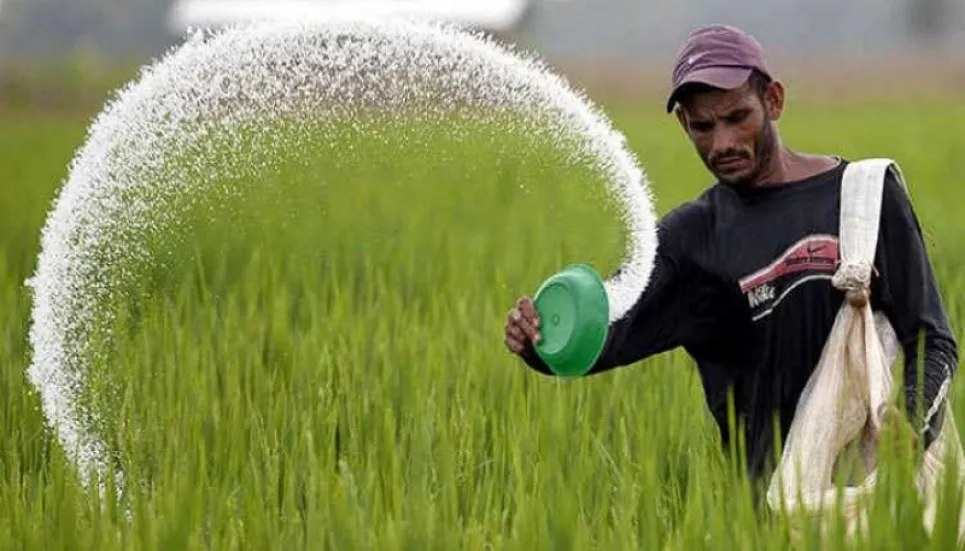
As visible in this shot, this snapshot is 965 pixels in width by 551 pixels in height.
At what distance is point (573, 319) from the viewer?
2.14m

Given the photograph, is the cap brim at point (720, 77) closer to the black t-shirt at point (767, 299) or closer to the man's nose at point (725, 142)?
the man's nose at point (725, 142)

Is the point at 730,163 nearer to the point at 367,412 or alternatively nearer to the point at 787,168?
the point at 787,168

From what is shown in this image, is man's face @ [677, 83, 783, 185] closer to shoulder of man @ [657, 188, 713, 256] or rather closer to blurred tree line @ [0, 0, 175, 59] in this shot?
shoulder of man @ [657, 188, 713, 256]

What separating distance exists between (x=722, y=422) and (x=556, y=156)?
1.52ft

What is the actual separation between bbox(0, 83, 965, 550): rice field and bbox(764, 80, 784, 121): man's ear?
0.83 feet

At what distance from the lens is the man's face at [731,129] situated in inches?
85.7

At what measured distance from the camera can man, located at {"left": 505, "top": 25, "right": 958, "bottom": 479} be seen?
7.09ft

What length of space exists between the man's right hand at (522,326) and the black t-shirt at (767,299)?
0.03 m

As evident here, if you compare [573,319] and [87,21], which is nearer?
[573,319]

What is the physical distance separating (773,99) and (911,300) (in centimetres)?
33

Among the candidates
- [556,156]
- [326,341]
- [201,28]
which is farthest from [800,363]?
[326,341]

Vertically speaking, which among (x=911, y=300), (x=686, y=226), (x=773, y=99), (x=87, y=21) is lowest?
(x=911, y=300)

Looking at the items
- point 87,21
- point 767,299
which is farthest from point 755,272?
point 87,21

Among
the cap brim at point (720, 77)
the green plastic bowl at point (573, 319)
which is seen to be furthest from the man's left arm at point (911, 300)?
the green plastic bowl at point (573, 319)
